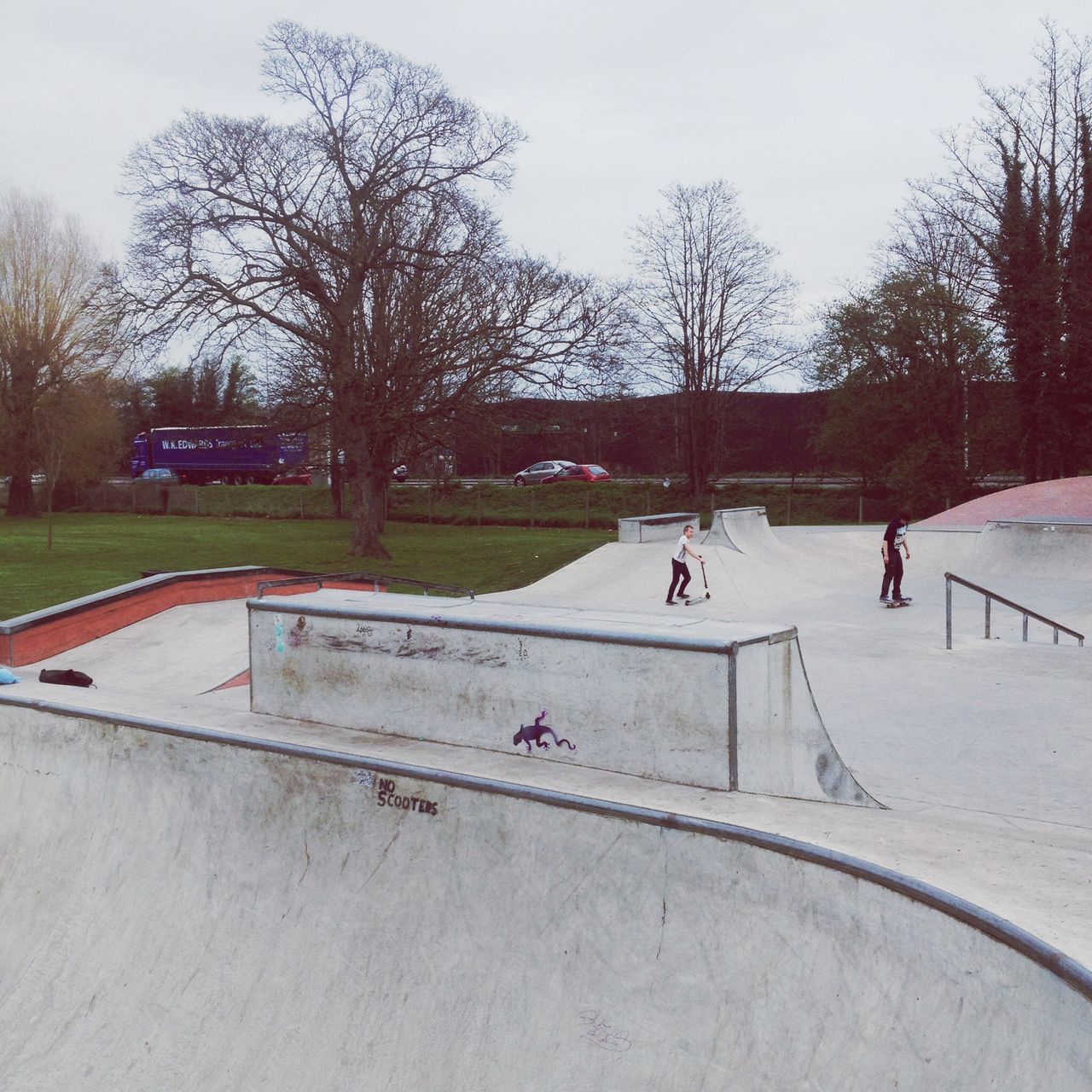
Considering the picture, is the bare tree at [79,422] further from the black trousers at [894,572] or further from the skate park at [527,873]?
the skate park at [527,873]

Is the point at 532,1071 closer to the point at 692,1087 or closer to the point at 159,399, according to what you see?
the point at 692,1087

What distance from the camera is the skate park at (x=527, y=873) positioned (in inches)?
126

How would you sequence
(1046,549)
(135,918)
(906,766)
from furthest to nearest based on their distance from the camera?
(1046,549), (906,766), (135,918)

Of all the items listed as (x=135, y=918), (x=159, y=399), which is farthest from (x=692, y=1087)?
(x=159, y=399)

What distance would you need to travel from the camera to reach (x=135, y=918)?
16.4 ft

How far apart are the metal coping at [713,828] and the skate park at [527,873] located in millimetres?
14

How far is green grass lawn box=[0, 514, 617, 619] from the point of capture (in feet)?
61.3

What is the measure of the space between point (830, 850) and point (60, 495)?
49.5 meters

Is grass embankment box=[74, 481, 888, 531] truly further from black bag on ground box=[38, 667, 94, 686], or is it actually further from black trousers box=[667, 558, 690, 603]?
black bag on ground box=[38, 667, 94, 686]

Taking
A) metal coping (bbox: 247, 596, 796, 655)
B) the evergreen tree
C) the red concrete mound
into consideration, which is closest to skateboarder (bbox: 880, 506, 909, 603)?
the red concrete mound

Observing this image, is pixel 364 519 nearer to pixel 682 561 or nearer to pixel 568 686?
pixel 682 561

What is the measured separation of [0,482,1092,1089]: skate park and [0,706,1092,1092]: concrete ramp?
0.04ft

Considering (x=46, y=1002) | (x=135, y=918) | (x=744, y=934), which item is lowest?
(x=46, y=1002)

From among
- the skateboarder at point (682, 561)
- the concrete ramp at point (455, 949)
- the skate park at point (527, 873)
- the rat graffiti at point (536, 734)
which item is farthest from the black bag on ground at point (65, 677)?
the skateboarder at point (682, 561)
